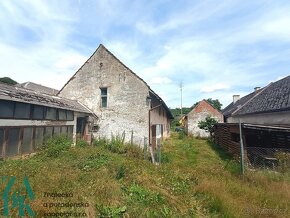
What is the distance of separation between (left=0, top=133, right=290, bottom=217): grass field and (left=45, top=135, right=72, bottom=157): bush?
2.24 m

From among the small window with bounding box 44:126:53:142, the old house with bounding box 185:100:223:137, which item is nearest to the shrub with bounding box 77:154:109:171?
the small window with bounding box 44:126:53:142

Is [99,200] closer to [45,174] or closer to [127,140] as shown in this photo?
[45,174]

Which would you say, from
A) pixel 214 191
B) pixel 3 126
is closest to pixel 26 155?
pixel 3 126

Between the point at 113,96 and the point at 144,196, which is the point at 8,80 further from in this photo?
the point at 144,196

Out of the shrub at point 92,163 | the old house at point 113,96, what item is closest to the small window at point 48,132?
the shrub at point 92,163

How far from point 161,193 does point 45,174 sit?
364 centimetres

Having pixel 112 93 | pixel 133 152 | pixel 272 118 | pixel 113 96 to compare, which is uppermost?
pixel 112 93

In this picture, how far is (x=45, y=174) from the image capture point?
6.54 m

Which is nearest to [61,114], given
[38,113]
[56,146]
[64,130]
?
[64,130]

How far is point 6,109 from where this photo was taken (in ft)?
28.2

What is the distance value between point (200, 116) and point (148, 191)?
25.0m

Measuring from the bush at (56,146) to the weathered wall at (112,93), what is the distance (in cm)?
454

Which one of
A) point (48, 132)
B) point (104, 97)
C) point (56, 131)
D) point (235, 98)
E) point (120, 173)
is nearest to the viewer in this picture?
point (120, 173)

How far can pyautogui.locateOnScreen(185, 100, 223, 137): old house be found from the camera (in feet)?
96.7
